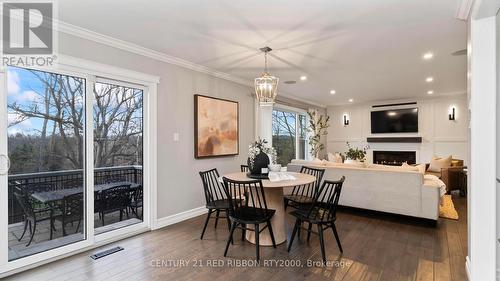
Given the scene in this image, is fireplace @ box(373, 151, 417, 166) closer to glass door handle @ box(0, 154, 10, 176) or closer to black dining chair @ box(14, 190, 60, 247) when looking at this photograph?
black dining chair @ box(14, 190, 60, 247)

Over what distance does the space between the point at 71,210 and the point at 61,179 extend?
396 millimetres

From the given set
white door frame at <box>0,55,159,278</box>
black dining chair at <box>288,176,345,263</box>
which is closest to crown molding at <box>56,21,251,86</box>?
white door frame at <box>0,55,159,278</box>

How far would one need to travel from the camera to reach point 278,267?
2.60 metres

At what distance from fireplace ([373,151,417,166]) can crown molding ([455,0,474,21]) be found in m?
6.15

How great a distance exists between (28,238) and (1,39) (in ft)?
6.70

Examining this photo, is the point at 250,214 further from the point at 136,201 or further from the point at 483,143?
the point at 483,143

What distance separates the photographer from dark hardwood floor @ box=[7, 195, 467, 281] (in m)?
2.45

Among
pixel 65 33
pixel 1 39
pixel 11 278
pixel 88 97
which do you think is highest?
pixel 65 33

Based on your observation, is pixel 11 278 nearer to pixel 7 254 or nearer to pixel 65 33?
pixel 7 254

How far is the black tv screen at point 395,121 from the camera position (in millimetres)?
7704

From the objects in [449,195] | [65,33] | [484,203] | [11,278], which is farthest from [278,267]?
[449,195]

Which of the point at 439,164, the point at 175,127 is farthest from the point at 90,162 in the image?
the point at 439,164

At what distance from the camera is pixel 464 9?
2373 mm

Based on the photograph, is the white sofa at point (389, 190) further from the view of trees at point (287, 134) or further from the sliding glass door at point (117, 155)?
the sliding glass door at point (117, 155)
